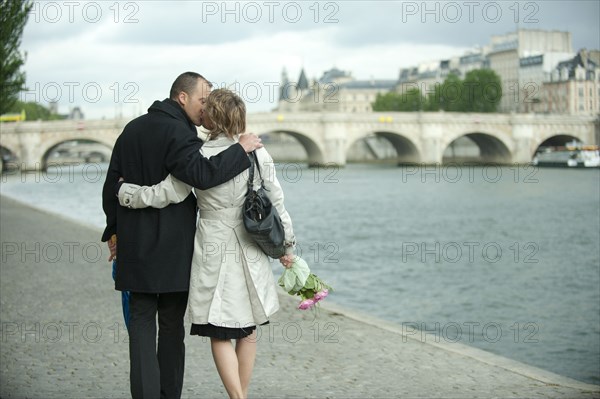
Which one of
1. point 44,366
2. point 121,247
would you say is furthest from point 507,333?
point 121,247

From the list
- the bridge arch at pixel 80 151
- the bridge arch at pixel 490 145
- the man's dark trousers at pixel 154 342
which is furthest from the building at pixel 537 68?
the man's dark trousers at pixel 154 342

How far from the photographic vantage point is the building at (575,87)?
7600 centimetres

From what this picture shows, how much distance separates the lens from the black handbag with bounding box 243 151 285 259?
147 inches

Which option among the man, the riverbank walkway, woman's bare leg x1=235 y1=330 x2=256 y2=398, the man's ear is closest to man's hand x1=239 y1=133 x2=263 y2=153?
the man

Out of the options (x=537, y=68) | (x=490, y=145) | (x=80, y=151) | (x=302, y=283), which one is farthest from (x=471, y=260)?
(x=80, y=151)

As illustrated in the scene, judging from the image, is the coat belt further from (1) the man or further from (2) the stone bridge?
(2) the stone bridge

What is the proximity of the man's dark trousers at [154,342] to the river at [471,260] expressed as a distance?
290 cm

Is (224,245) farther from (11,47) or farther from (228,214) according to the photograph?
(11,47)

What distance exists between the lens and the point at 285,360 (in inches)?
221

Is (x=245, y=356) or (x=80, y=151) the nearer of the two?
(x=245, y=356)

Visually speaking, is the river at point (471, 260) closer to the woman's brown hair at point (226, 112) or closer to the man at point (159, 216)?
the man at point (159, 216)

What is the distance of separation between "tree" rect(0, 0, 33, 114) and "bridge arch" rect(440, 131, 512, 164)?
45404 mm

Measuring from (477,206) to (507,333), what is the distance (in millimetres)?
19513

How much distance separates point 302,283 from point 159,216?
0.64 metres
